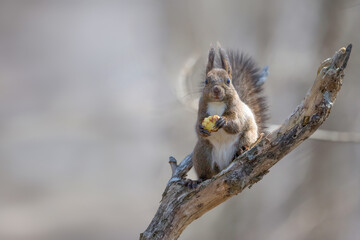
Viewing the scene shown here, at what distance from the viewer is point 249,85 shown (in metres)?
3.21

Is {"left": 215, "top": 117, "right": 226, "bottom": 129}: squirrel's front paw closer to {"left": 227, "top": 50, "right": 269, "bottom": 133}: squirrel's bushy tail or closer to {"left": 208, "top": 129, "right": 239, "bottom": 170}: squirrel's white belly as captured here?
{"left": 208, "top": 129, "right": 239, "bottom": 170}: squirrel's white belly

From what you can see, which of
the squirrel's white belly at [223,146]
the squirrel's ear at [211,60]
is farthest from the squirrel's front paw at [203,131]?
the squirrel's ear at [211,60]

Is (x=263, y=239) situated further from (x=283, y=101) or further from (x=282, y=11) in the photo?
(x=282, y=11)

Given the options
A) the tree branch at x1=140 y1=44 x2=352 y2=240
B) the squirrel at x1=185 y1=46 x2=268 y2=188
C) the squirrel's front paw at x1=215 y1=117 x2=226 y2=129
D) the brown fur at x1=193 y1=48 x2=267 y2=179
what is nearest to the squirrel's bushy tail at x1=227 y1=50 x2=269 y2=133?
the brown fur at x1=193 y1=48 x2=267 y2=179

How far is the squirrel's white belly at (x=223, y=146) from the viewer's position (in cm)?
275

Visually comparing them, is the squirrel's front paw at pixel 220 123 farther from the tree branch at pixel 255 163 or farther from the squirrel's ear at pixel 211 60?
the squirrel's ear at pixel 211 60

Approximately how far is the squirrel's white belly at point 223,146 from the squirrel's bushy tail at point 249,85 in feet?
1.37

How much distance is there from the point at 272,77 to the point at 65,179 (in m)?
3.89

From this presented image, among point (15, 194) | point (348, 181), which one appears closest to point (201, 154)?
point (348, 181)

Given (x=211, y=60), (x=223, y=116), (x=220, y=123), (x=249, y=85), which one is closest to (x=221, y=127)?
(x=220, y=123)

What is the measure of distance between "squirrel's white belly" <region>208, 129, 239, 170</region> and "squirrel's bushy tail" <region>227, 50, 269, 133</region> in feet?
1.37

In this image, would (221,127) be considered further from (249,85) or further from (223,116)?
(249,85)

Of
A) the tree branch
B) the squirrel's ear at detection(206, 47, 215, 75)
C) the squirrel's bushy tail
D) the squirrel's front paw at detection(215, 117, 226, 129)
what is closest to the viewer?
the tree branch

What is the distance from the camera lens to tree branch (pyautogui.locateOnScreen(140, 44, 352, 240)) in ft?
7.34
